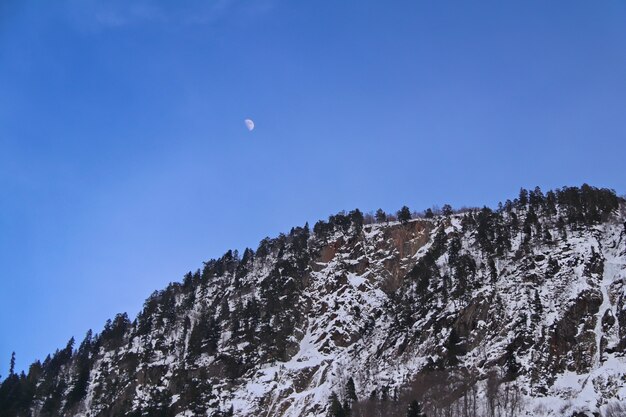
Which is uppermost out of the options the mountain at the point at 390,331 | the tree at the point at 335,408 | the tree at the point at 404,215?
the tree at the point at 404,215

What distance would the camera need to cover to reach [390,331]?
124 meters

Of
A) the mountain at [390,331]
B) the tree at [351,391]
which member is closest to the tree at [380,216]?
the mountain at [390,331]

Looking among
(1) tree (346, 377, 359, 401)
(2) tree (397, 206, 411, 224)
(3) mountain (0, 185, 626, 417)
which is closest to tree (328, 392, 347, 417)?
(3) mountain (0, 185, 626, 417)

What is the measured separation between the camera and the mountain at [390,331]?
94.8 meters

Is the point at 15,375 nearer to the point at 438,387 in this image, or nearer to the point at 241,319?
the point at 241,319

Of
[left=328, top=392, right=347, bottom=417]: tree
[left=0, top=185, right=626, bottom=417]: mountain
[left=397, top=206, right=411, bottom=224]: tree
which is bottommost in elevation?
[left=328, top=392, right=347, bottom=417]: tree

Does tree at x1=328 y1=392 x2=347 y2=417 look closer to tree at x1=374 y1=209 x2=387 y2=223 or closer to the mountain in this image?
the mountain

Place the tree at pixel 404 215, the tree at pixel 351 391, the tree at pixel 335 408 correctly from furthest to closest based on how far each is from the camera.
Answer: the tree at pixel 404 215, the tree at pixel 351 391, the tree at pixel 335 408

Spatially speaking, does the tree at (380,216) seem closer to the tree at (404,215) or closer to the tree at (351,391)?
the tree at (404,215)

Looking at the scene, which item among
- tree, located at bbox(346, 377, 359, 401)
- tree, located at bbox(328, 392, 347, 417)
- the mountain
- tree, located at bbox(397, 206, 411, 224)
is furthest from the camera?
tree, located at bbox(397, 206, 411, 224)

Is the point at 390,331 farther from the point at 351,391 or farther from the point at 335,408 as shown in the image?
the point at 335,408

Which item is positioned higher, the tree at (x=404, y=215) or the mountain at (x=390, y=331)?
the tree at (x=404, y=215)

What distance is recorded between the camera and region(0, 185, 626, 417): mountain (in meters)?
94.8

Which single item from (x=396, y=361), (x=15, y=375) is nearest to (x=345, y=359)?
(x=396, y=361)
